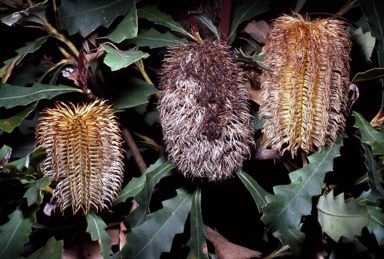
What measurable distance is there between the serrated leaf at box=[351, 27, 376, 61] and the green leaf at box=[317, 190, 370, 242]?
1.42ft

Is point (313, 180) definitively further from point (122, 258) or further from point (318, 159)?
point (122, 258)

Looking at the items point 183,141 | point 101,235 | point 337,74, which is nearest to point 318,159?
point 337,74

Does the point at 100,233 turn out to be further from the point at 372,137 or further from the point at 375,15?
the point at 375,15

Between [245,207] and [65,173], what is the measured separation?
632 millimetres

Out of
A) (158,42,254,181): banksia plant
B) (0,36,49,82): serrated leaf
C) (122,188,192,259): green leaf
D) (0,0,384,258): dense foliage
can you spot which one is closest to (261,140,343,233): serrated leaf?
(0,0,384,258): dense foliage

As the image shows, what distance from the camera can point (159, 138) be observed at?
1.31 m

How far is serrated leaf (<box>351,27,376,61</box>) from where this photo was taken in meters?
1.12

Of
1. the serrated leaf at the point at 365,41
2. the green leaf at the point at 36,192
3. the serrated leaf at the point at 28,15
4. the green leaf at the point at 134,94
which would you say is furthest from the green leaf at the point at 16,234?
the serrated leaf at the point at 365,41

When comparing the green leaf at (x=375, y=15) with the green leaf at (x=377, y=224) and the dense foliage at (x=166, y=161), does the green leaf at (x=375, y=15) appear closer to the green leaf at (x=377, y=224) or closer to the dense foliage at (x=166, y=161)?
the dense foliage at (x=166, y=161)

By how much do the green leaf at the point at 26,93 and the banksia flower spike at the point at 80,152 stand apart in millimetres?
78

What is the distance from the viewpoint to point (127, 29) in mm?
965

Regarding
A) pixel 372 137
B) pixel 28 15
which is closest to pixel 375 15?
pixel 372 137

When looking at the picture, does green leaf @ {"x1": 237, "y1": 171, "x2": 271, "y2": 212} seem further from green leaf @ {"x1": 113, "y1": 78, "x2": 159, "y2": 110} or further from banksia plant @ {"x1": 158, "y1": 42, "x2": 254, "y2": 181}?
green leaf @ {"x1": 113, "y1": 78, "x2": 159, "y2": 110}

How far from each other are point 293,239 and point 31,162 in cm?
64
